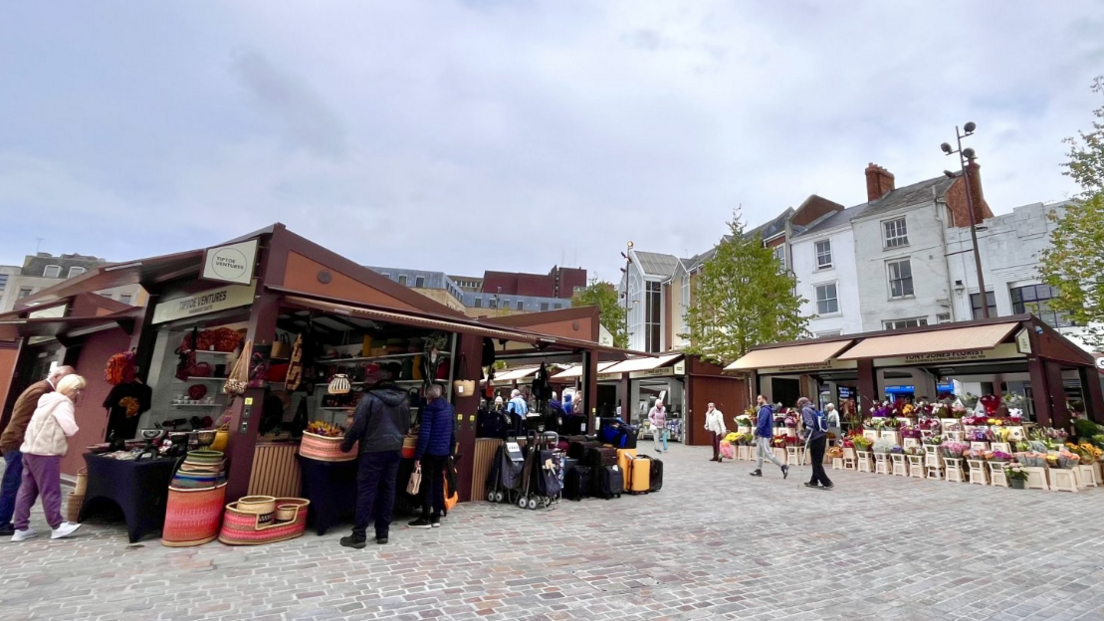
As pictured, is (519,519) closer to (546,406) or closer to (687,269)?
(546,406)

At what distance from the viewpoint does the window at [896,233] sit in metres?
21.8

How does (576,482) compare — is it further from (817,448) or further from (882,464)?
(882,464)

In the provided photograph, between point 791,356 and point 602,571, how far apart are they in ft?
42.4

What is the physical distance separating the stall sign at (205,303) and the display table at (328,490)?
215cm

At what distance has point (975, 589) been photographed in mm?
4391

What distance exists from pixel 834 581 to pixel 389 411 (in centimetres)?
459

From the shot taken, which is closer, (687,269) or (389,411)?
(389,411)

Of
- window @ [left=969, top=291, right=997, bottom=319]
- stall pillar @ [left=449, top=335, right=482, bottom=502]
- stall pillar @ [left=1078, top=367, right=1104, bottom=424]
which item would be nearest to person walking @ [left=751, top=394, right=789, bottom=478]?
stall pillar @ [left=449, top=335, right=482, bottom=502]

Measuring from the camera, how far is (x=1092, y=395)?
1484cm

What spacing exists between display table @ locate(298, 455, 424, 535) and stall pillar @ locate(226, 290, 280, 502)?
22.2 inches

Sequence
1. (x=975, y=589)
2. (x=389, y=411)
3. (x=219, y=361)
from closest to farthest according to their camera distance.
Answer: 1. (x=975, y=589)
2. (x=389, y=411)
3. (x=219, y=361)

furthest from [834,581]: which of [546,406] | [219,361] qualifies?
[219,361]

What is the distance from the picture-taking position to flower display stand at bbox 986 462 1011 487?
405 inches

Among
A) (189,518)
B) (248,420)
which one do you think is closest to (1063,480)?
(248,420)
